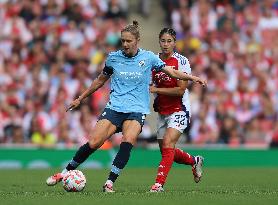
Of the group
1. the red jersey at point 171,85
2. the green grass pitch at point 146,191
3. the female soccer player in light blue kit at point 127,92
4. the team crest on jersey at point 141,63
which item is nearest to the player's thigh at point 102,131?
the female soccer player in light blue kit at point 127,92

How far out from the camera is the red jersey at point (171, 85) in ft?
45.4

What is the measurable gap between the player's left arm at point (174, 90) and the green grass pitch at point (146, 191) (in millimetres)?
1427

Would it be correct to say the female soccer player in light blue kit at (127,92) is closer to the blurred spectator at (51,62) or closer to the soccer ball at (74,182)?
the soccer ball at (74,182)

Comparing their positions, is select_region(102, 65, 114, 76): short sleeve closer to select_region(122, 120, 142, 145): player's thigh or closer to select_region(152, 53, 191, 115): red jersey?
select_region(122, 120, 142, 145): player's thigh

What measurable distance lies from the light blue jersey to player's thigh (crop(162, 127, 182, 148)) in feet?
2.32

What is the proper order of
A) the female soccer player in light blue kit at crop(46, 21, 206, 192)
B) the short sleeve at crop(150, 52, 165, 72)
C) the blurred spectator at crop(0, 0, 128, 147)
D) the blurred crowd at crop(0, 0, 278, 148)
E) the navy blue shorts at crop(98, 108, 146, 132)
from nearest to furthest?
the female soccer player in light blue kit at crop(46, 21, 206, 192) → the navy blue shorts at crop(98, 108, 146, 132) → the short sleeve at crop(150, 52, 165, 72) → the blurred spectator at crop(0, 0, 128, 147) → the blurred crowd at crop(0, 0, 278, 148)

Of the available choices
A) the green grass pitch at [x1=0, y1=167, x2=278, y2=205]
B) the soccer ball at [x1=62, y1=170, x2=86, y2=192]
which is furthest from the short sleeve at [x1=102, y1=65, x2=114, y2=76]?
the green grass pitch at [x1=0, y1=167, x2=278, y2=205]

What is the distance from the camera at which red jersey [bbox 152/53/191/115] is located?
45.4ft

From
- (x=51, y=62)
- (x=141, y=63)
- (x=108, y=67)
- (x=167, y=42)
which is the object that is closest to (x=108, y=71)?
(x=108, y=67)

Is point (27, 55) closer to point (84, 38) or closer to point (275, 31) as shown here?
point (84, 38)

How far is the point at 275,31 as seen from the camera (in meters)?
28.0

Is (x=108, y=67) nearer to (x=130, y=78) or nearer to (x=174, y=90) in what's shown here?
(x=130, y=78)

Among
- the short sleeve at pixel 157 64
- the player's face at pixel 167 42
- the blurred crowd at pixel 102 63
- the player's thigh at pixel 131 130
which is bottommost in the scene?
the blurred crowd at pixel 102 63

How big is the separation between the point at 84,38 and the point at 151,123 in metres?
3.04
